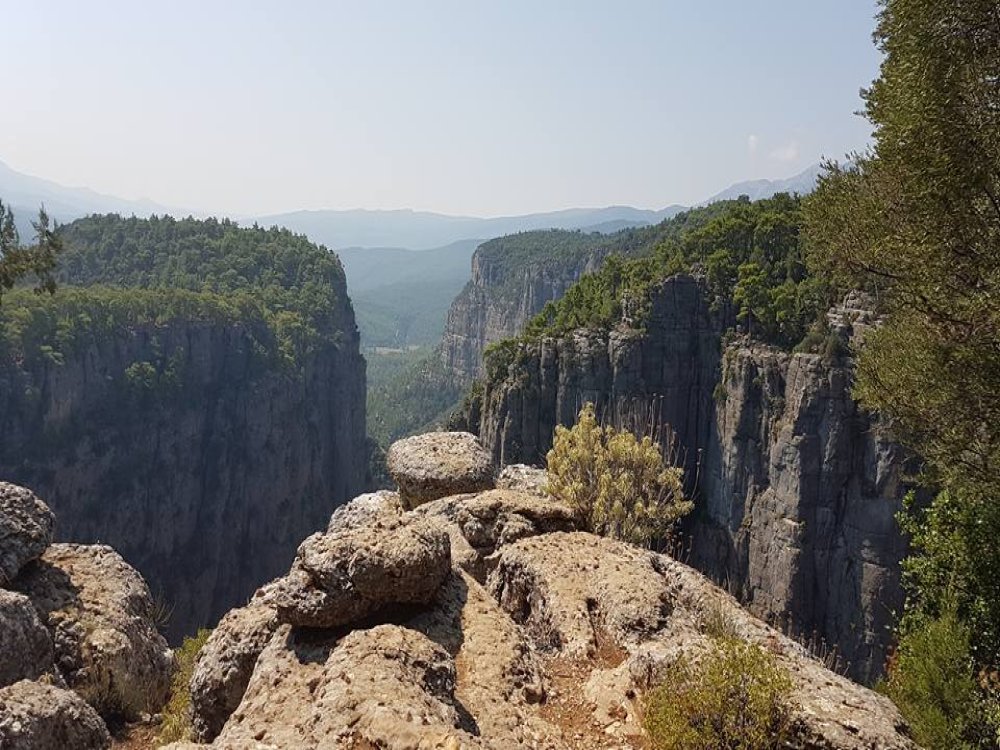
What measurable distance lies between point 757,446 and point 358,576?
5179 centimetres

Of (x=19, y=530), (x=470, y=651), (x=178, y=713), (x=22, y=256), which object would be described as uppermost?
(x=22, y=256)

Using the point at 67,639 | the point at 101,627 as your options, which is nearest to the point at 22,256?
the point at 101,627

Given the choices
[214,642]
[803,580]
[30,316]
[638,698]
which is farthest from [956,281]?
[30,316]

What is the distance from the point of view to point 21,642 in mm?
10086

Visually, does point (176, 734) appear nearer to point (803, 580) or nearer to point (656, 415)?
point (803, 580)

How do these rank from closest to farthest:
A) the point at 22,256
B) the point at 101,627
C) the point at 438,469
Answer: the point at 101,627 < the point at 438,469 < the point at 22,256

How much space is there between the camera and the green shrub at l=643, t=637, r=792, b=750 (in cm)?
602

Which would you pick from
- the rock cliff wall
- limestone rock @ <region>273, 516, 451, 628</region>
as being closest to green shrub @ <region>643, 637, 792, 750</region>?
limestone rock @ <region>273, 516, 451, 628</region>

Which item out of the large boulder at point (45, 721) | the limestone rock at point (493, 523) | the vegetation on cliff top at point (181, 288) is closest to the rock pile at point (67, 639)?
the large boulder at point (45, 721)

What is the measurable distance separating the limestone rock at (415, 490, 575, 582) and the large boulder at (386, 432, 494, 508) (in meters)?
1.55

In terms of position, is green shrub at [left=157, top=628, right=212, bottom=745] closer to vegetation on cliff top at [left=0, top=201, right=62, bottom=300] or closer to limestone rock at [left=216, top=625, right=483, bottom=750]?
limestone rock at [left=216, top=625, right=483, bottom=750]

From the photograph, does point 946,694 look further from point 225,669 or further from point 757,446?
point 757,446

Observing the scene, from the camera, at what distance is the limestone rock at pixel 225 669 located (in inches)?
328

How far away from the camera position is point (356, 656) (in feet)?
22.5
